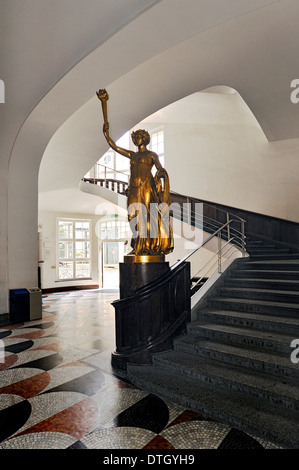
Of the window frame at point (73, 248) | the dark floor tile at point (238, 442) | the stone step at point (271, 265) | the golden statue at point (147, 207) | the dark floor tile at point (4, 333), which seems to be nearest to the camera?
the dark floor tile at point (238, 442)

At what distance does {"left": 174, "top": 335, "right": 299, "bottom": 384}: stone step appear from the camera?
2174 mm

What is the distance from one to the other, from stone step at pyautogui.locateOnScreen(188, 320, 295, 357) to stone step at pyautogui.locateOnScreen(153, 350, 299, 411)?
35 cm

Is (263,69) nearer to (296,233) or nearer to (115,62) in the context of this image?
(115,62)

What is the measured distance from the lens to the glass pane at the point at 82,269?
12078 mm

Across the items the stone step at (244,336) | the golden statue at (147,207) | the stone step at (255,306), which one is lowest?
the stone step at (244,336)

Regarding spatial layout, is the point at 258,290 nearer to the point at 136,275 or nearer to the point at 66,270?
the point at 136,275

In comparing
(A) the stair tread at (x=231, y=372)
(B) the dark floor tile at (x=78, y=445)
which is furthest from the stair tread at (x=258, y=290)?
(B) the dark floor tile at (x=78, y=445)

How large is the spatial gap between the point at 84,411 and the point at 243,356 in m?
1.38

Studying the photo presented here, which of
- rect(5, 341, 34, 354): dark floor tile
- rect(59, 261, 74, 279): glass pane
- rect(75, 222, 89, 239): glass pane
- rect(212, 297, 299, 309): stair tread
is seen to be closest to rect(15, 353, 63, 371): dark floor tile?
rect(5, 341, 34, 354): dark floor tile

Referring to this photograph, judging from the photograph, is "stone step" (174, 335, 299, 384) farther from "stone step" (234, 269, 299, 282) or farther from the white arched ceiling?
the white arched ceiling

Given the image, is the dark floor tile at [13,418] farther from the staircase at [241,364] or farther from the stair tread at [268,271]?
the stair tread at [268,271]

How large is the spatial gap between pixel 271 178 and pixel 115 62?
5637mm

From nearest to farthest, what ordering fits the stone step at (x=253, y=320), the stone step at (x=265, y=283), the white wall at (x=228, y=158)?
the stone step at (x=253, y=320) → the stone step at (x=265, y=283) → the white wall at (x=228, y=158)

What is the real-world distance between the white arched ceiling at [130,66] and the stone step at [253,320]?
293cm
